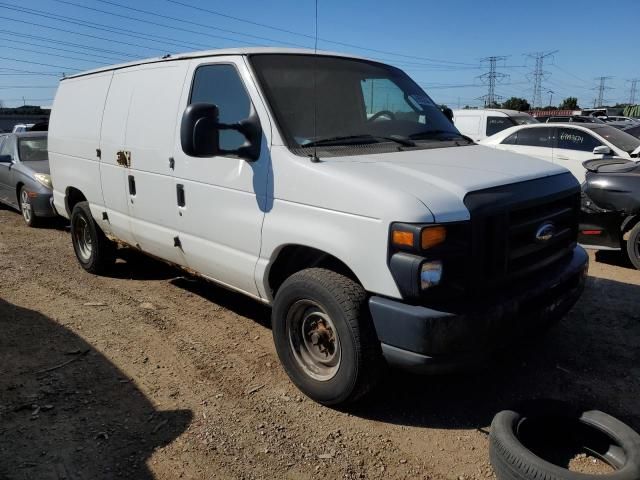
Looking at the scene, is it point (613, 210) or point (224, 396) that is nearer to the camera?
point (224, 396)

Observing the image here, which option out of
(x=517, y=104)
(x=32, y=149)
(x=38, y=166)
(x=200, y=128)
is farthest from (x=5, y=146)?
(x=517, y=104)

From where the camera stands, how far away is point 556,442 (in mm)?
3125

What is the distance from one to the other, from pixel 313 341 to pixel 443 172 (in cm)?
133

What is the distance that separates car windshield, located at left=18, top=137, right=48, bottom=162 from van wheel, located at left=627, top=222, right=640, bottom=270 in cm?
915

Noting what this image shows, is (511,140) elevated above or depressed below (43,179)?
above

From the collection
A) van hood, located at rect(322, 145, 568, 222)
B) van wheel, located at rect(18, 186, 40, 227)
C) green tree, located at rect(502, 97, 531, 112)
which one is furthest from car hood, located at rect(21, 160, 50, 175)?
green tree, located at rect(502, 97, 531, 112)

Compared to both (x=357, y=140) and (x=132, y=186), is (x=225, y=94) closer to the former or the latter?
(x=357, y=140)

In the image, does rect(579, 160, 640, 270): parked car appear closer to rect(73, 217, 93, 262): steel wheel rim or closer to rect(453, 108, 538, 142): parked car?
rect(73, 217, 93, 262): steel wheel rim

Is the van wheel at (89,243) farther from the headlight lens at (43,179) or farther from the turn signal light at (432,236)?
the turn signal light at (432,236)

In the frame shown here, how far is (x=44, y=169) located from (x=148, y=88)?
5.48m

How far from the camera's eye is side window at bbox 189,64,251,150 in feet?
12.7

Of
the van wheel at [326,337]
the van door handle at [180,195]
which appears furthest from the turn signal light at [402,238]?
the van door handle at [180,195]

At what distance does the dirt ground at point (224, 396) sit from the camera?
118 inches

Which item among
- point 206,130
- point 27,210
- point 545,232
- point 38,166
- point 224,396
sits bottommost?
point 224,396
